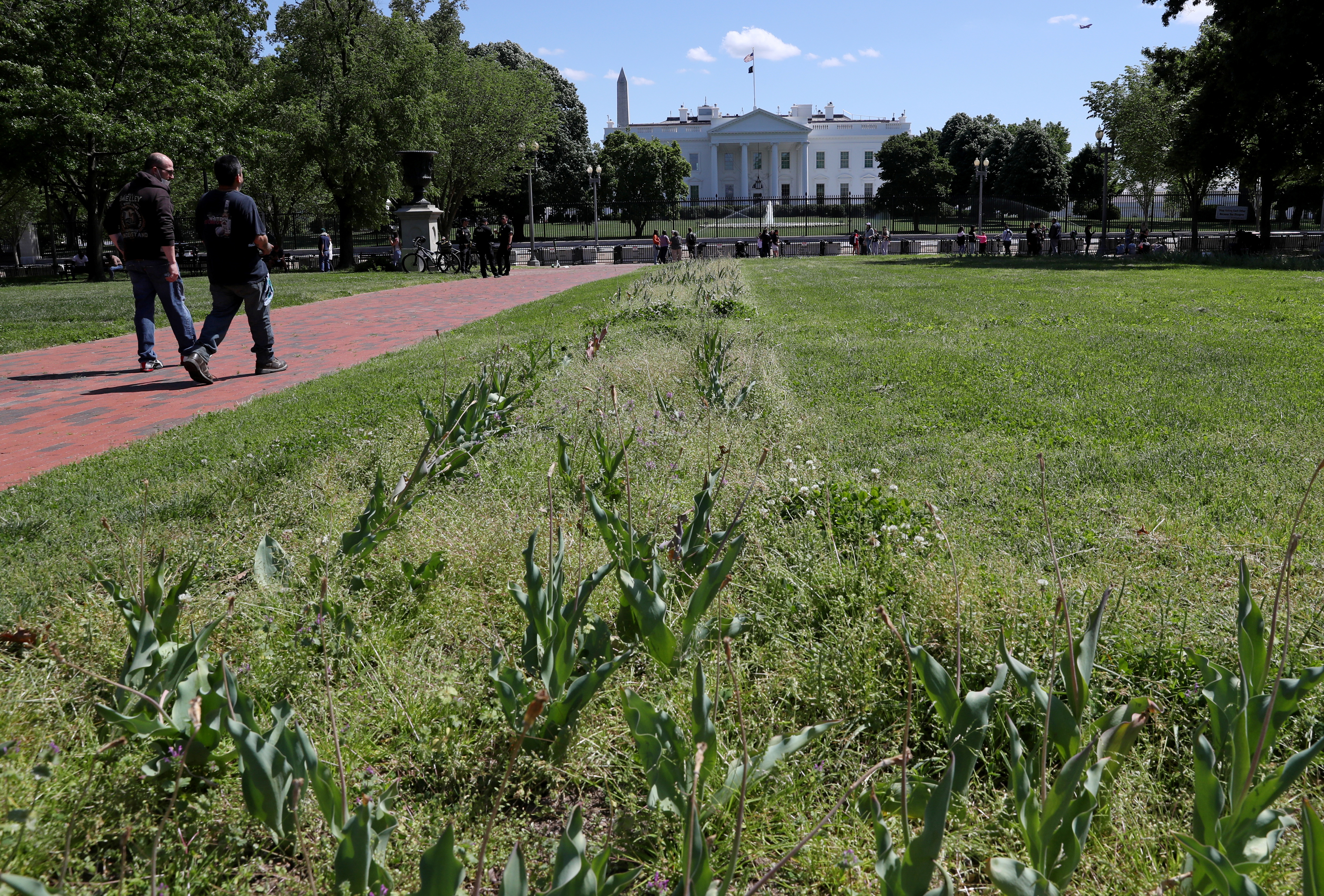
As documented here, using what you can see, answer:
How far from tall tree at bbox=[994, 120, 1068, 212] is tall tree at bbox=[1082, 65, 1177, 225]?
21.9 metres

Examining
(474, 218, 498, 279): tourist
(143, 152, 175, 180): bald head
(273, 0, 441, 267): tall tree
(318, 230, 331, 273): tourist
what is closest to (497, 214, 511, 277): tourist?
(474, 218, 498, 279): tourist

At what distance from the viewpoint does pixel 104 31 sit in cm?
2431

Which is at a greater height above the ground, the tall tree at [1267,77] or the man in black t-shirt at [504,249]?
the tall tree at [1267,77]

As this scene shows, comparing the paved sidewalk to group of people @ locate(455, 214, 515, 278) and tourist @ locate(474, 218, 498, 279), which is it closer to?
tourist @ locate(474, 218, 498, 279)

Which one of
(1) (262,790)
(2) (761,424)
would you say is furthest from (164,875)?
(2) (761,424)

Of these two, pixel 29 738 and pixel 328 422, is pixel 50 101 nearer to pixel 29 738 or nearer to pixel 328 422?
pixel 328 422

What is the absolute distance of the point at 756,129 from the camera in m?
89.3

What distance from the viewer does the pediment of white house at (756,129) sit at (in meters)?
88.6

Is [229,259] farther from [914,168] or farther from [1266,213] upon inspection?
[914,168]

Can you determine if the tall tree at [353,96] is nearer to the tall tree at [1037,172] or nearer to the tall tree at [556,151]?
the tall tree at [556,151]

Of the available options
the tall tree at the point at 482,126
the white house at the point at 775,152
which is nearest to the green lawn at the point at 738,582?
the tall tree at the point at 482,126

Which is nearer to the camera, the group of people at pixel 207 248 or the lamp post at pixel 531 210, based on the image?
the group of people at pixel 207 248

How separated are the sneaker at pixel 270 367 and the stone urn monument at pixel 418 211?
19.2 metres

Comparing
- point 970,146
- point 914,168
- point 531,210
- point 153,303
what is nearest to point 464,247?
point 531,210
